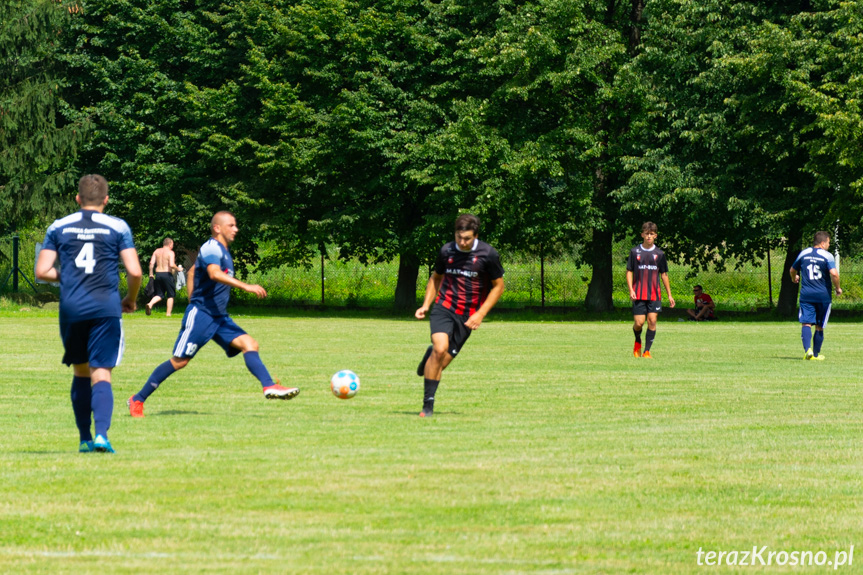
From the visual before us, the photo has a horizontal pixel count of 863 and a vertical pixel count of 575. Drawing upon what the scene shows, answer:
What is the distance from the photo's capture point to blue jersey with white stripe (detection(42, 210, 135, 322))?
855cm

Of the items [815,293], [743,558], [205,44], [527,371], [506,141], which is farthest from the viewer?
[205,44]

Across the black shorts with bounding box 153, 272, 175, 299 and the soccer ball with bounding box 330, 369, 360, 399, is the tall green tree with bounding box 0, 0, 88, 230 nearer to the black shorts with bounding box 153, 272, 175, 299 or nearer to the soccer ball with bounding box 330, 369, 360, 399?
the black shorts with bounding box 153, 272, 175, 299

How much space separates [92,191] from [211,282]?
3.38 metres

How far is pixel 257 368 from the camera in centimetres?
1165

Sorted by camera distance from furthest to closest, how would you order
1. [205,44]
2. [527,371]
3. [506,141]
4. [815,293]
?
[205,44], [506,141], [815,293], [527,371]

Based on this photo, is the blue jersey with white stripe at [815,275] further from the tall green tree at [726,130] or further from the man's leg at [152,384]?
the tall green tree at [726,130]

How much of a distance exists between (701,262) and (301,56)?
54.4 ft

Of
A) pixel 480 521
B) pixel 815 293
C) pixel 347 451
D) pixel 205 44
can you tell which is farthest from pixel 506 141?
pixel 480 521

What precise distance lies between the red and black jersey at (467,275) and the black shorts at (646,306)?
9.18 meters

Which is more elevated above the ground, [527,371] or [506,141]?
[506,141]

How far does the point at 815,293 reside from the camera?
2002 cm

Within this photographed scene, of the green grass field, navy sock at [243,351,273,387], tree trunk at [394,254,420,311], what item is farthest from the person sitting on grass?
navy sock at [243,351,273,387]

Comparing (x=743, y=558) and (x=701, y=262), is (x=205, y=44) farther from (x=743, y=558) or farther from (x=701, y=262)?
(x=743, y=558)

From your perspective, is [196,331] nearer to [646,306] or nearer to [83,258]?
[83,258]
